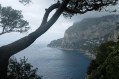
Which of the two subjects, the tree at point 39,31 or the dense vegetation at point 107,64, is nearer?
the tree at point 39,31

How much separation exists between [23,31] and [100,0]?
825 cm

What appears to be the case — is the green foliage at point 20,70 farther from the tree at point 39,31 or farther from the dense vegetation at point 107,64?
the dense vegetation at point 107,64

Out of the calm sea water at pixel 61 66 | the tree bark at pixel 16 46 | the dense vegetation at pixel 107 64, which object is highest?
the tree bark at pixel 16 46

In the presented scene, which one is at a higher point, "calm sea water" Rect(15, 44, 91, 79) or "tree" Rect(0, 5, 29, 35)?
"tree" Rect(0, 5, 29, 35)

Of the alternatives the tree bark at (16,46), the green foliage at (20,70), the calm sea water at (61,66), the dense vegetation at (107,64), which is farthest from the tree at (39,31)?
the calm sea water at (61,66)

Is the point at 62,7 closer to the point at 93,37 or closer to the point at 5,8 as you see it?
the point at 5,8

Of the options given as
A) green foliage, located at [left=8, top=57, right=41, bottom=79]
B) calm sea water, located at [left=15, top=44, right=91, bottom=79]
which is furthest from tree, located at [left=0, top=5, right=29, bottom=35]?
calm sea water, located at [left=15, top=44, right=91, bottom=79]

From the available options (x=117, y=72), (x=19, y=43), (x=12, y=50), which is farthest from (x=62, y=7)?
(x=117, y=72)

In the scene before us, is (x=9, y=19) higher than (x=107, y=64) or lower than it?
higher

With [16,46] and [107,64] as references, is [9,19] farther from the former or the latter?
[107,64]

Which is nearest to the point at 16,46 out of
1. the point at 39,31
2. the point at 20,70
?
the point at 39,31

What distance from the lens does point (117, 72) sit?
42.5 ft

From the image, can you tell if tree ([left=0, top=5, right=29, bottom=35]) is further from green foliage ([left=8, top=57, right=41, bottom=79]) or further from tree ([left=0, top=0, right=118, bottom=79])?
tree ([left=0, top=0, right=118, bottom=79])

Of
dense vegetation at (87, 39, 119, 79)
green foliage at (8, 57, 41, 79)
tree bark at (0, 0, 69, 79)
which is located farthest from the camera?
dense vegetation at (87, 39, 119, 79)
